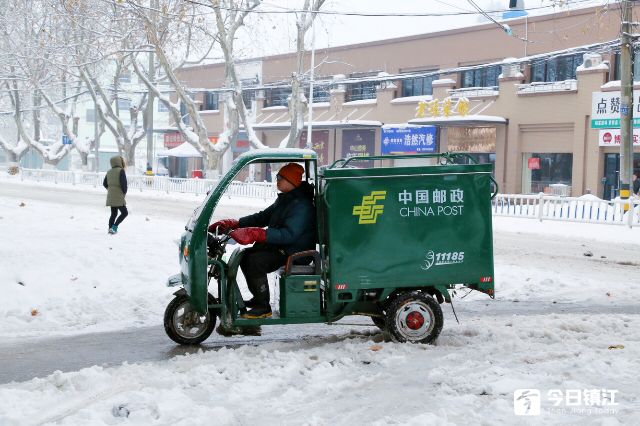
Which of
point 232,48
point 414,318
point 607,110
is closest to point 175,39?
point 232,48

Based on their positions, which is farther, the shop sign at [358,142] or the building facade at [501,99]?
the shop sign at [358,142]

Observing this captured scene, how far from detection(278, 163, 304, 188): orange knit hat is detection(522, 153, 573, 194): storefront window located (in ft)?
92.9

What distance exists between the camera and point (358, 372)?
624 cm

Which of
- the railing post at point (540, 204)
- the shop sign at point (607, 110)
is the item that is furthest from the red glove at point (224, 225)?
the shop sign at point (607, 110)

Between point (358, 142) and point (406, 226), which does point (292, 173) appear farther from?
point (358, 142)

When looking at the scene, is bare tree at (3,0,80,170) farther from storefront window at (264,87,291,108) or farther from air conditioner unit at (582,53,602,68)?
air conditioner unit at (582,53,602,68)

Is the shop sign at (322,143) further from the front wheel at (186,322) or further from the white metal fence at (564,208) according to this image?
the front wheel at (186,322)

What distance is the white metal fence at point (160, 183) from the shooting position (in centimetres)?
3412

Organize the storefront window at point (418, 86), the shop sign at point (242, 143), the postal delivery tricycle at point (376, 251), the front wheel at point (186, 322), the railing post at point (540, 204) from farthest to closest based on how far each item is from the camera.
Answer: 1. the shop sign at point (242, 143)
2. the storefront window at point (418, 86)
3. the railing post at point (540, 204)
4. the front wheel at point (186, 322)
5. the postal delivery tricycle at point (376, 251)

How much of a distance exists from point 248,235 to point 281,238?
1.14ft

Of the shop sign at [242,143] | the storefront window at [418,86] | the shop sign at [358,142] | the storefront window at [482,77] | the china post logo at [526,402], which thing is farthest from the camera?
the shop sign at [242,143]

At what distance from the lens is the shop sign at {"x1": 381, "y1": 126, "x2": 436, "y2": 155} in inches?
1559

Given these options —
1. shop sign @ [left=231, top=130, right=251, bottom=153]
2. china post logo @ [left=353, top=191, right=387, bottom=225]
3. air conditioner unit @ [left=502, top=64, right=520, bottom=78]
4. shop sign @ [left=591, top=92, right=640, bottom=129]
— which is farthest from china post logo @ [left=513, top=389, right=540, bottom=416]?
shop sign @ [left=231, top=130, right=251, bottom=153]

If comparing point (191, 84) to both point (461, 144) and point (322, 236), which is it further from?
point (322, 236)
